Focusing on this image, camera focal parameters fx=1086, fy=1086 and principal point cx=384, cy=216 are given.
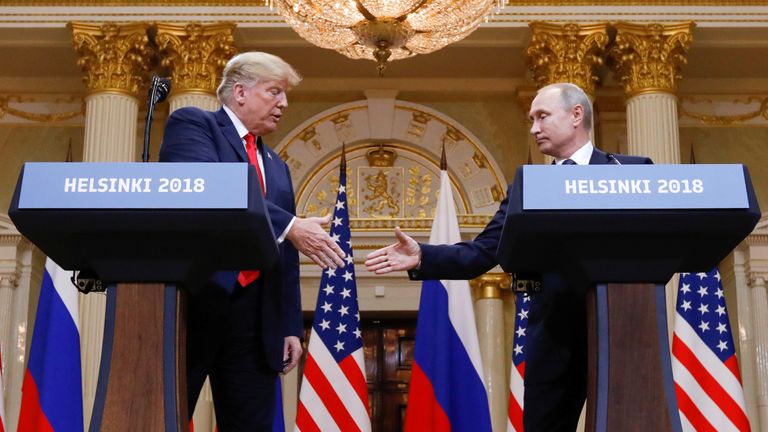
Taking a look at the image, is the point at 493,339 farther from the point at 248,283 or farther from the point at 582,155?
the point at 248,283

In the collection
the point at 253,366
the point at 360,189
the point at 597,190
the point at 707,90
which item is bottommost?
the point at 253,366

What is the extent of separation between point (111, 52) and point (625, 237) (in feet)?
23.5

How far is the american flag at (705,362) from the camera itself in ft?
22.5

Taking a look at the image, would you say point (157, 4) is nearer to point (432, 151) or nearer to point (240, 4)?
point (240, 4)

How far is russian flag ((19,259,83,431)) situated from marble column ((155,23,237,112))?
2.79m

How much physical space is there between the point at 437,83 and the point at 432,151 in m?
0.67

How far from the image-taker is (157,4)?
9.12 metres

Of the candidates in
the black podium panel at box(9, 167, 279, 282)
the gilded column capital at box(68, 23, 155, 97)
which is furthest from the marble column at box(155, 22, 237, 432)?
the black podium panel at box(9, 167, 279, 282)

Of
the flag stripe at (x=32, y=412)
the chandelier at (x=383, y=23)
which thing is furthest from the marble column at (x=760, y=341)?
the flag stripe at (x=32, y=412)

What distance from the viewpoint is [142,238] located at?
257 cm

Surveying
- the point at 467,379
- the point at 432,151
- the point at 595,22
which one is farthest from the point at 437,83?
the point at 467,379

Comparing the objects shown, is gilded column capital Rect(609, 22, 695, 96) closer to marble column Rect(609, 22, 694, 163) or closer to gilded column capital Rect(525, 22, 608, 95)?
marble column Rect(609, 22, 694, 163)

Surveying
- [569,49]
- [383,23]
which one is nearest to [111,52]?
[383,23]

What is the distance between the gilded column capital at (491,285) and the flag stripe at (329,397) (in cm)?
297
